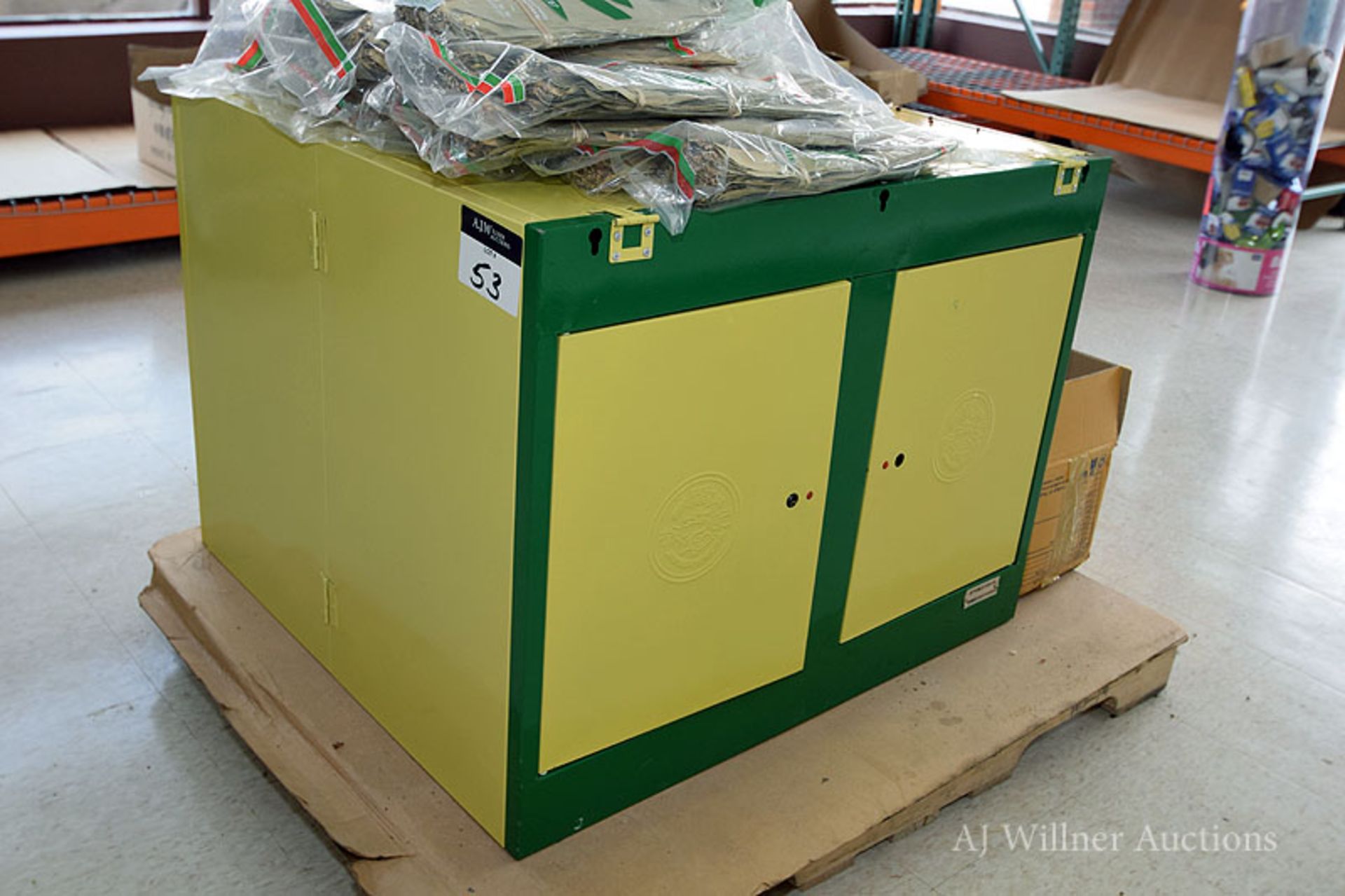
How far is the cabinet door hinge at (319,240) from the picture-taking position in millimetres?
1694

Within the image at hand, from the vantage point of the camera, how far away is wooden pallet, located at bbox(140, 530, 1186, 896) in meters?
1.63

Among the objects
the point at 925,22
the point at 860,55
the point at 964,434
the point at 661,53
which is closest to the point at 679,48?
the point at 661,53

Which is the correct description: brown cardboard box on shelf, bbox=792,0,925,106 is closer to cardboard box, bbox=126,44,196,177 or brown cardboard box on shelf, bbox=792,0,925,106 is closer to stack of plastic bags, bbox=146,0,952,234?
cardboard box, bbox=126,44,196,177

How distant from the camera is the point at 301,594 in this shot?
200cm

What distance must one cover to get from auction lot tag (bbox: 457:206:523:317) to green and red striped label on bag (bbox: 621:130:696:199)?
226 millimetres

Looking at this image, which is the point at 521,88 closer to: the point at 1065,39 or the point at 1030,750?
the point at 1030,750

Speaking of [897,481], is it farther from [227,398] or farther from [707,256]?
[227,398]

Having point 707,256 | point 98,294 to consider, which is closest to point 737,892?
point 707,256

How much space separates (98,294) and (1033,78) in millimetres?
4813

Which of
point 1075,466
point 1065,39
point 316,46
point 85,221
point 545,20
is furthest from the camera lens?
point 1065,39

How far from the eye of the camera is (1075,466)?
7.69ft

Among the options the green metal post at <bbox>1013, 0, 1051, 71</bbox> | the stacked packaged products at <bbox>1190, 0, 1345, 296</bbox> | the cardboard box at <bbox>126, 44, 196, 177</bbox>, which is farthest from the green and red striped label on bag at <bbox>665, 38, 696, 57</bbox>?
the green metal post at <bbox>1013, 0, 1051, 71</bbox>

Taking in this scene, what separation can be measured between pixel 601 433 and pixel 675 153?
35 centimetres

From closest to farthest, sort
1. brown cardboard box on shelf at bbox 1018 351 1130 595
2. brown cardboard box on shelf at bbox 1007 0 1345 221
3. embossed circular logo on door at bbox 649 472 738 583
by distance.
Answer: embossed circular logo on door at bbox 649 472 738 583 < brown cardboard box on shelf at bbox 1018 351 1130 595 < brown cardboard box on shelf at bbox 1007 0 1345 221
